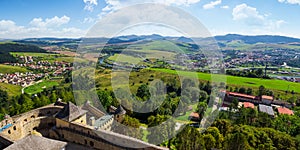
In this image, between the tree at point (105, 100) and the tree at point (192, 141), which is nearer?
the tree at point (192, 141)

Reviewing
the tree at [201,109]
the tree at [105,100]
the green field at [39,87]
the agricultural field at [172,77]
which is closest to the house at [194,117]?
the tree at [201,109]

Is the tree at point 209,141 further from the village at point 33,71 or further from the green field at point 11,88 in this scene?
the village at point 33,71

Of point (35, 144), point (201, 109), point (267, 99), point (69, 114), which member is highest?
point (69, 114)

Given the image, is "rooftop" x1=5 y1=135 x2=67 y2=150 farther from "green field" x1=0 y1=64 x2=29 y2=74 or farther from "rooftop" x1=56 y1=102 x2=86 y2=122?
"green field" x1=0 y1=64 x2=29 y2=74

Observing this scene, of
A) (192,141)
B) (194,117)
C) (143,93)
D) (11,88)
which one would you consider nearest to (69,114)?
(192,141)

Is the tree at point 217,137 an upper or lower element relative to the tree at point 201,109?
upper

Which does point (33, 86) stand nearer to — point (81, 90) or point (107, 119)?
point (81, 90)

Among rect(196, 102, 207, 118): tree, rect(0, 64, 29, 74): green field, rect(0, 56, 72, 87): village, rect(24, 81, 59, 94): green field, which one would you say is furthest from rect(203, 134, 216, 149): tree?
rect(0, 64, 29, 74): green field

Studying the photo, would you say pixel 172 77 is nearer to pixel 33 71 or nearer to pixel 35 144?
pixel 35 144

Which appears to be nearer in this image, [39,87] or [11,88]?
[11,88]

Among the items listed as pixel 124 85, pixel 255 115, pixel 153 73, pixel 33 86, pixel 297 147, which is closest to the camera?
pixel 297 147

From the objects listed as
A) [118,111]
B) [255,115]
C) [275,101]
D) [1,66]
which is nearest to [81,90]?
[118,111]
